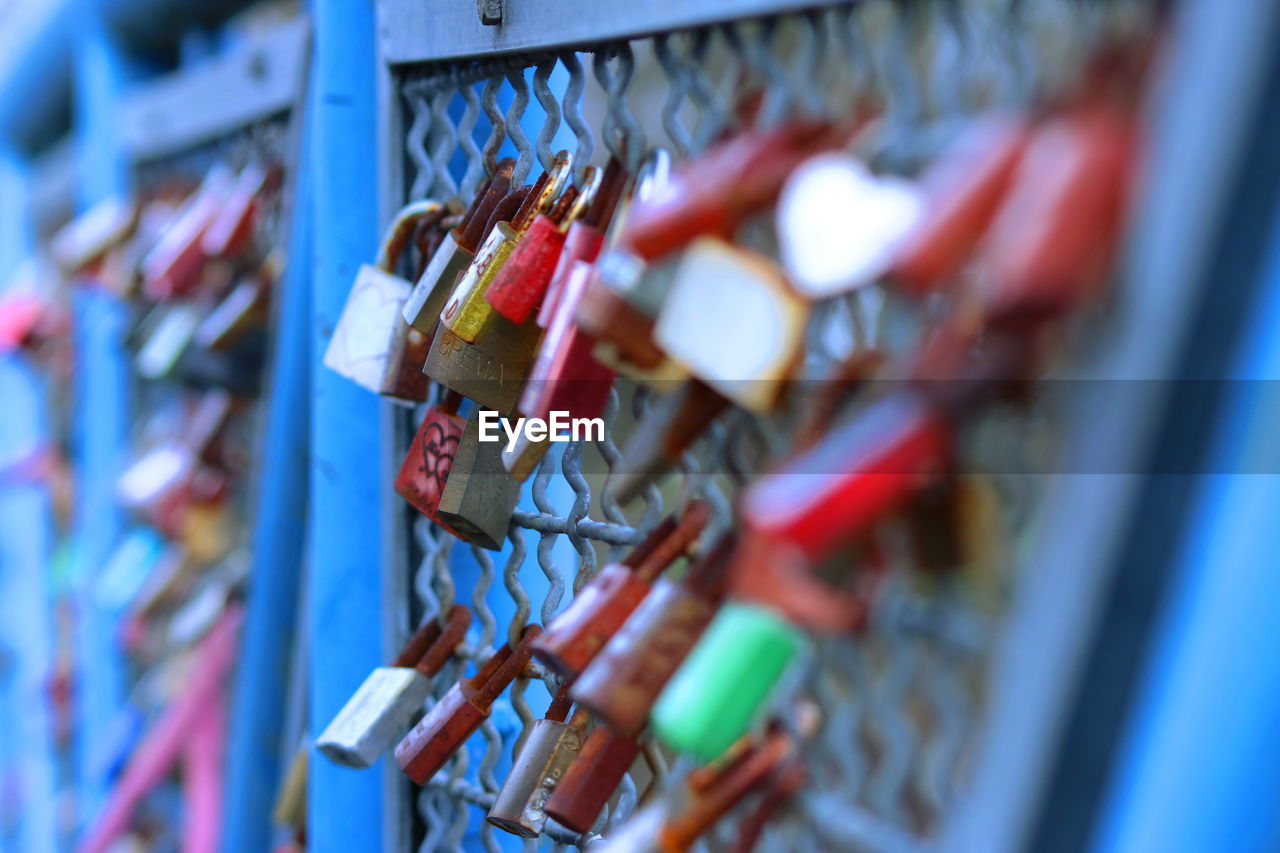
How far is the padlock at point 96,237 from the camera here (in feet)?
6.60

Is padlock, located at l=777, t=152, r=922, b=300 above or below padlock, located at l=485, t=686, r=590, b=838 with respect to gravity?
above

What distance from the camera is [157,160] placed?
6.98 ft

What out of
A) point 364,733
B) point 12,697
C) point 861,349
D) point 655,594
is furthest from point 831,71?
point 12,697

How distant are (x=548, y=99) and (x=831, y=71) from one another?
0.27 m

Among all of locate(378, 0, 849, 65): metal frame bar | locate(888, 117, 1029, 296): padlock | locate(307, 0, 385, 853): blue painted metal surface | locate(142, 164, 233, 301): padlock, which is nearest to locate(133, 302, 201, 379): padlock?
locate(142, 164, 233, 301): padlock

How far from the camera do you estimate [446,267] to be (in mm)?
855

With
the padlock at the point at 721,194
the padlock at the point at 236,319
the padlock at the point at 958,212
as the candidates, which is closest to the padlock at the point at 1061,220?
the padlock at the point at 958,212

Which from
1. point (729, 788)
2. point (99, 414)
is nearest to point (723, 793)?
point (729, 788)

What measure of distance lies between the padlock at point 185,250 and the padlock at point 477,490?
3.37 ft

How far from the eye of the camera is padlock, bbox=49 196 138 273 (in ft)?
6.60

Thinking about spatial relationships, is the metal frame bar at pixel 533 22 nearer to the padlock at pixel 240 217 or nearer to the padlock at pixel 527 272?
the padlock at pixel 527 272

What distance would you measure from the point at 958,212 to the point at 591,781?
39 cm

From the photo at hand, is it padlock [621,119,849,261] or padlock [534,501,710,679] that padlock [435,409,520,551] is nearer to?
padlock [534,501,710,679]

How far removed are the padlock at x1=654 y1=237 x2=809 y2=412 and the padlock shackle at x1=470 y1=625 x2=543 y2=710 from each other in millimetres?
371
